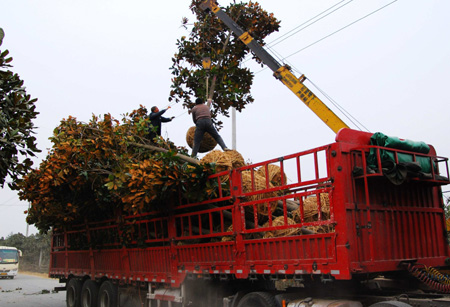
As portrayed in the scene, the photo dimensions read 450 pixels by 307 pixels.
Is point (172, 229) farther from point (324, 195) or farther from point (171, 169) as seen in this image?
point (324, 195)

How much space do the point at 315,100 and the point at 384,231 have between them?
6048 mm

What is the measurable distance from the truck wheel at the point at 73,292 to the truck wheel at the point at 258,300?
6529mm

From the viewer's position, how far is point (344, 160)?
17.6ft

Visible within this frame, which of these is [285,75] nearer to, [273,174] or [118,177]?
[273,174]

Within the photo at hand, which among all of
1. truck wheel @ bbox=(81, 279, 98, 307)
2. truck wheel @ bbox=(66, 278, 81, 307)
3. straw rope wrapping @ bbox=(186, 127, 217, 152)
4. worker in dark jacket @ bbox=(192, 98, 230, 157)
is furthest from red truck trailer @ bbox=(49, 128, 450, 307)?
truck wheel @ bbox=(66, 278, 81, 307)

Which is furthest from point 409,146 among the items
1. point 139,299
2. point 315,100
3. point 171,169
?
point 139,299

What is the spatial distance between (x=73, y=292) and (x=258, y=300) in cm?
714

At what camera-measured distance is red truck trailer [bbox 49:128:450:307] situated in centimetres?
525

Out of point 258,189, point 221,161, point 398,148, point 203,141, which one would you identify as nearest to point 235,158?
point 221,161

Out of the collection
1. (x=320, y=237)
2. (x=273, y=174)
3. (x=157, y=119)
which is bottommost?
(x=320, y=237)

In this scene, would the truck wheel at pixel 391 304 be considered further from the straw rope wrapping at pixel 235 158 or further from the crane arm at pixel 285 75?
the crane arm at pixel 285 75

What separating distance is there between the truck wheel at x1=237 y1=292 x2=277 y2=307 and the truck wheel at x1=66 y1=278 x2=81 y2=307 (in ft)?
21.4

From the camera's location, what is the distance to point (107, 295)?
10234mm

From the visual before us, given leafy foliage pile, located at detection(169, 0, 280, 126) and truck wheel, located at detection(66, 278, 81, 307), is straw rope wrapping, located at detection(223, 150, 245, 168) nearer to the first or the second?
leafy foliage pile, located at detection(169, 0, 280, 126)
